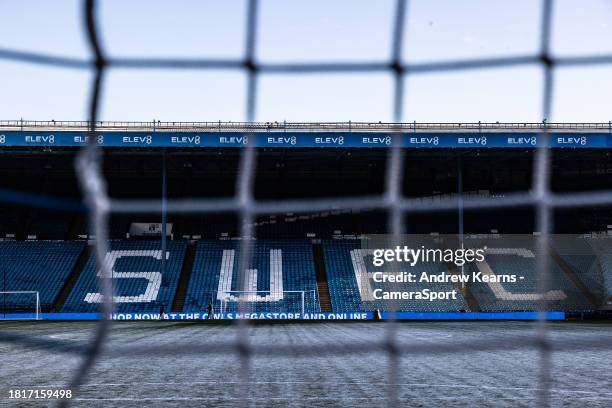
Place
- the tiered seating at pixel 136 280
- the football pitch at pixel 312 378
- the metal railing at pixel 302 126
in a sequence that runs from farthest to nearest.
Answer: the tiered seating at pixel 136 280 < the metal railing at pixel 302 126 < the football pitch at pixel 312 378

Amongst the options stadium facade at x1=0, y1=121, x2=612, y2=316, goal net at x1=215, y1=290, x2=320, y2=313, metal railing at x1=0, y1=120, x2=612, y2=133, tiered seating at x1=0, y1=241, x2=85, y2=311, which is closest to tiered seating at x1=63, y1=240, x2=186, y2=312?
stadium facade at x1=0, y1=121, x2=612, y2=316

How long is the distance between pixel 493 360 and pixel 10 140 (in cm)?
1583

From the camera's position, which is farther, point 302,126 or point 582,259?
point 582,259

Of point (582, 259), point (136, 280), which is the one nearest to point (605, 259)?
point (582, 259)

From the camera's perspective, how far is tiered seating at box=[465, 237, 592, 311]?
79.0ft

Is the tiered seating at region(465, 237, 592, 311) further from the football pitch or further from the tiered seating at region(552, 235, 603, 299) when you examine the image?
the football pitch

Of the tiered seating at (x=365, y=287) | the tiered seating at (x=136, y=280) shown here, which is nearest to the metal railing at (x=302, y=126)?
the tiered seating at (x=365, y=287)

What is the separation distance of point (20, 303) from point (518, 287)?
53.9 feet

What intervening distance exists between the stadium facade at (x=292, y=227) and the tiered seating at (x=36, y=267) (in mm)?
58

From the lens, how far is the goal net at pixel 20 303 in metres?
23.7

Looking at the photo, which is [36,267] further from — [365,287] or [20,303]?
[365,287]

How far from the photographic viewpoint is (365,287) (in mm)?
24969

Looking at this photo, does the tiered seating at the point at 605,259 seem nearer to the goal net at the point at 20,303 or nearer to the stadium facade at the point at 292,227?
the stadium facade at the point at 292,227

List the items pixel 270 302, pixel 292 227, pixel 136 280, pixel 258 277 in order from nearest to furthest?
pixel 270 302 < pixel 136 280 < pixel 258 277 < pixel 292 227
